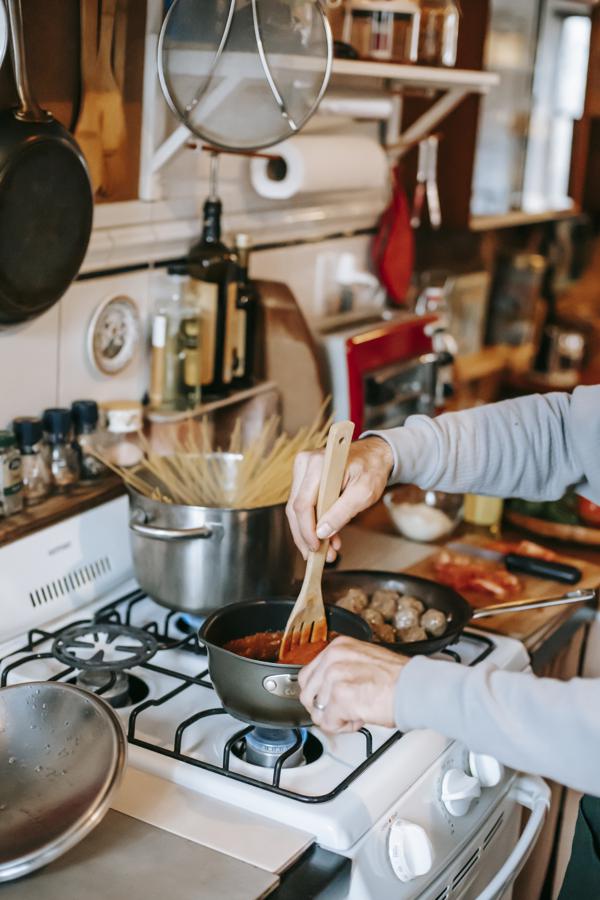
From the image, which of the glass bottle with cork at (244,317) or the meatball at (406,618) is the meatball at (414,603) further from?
the glass bottle with cork at (244,317)

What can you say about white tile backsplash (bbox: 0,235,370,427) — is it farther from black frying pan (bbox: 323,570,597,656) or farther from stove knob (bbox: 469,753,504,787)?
stove knob (bbox: 469,753,504,787)

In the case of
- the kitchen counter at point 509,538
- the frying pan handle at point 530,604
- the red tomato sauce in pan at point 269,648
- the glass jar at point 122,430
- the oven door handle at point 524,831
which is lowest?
the oven door handle at point 524,831

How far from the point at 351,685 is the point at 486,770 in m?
0.39

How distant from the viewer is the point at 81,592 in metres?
1.62

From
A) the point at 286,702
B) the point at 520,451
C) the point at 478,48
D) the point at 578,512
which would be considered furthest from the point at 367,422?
the point at 286,702

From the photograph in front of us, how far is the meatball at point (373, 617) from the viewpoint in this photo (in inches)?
58.2

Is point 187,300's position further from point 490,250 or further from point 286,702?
point 490,250

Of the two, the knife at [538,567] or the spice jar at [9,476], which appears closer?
the spice jar at [9,476]

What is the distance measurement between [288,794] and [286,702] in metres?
0.09

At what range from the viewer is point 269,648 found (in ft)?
4.36

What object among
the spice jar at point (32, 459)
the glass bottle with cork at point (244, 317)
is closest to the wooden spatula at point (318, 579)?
the spice jar at point (32, 459)

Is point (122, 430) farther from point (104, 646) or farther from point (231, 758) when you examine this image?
point (231, 758)

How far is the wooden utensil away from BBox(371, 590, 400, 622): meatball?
28.6 inches

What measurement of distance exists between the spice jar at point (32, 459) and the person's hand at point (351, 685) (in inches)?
25.3
